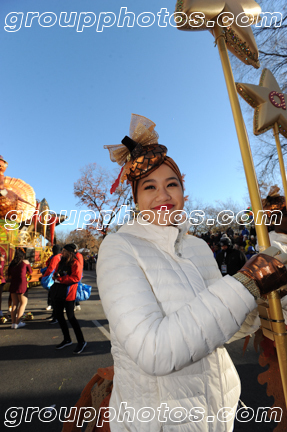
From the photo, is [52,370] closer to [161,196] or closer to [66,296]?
[66,296]

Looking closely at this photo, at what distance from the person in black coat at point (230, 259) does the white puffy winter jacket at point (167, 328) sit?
5.41 m

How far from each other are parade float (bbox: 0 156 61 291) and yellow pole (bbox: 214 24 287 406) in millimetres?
11053

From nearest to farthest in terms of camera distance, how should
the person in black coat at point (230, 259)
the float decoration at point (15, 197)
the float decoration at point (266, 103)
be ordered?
the float decoration at point (266, 103) → the person in black coat at point (230, 259) → the float decoration at point (15, 197)

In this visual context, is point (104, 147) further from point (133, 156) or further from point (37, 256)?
point (37, 256)

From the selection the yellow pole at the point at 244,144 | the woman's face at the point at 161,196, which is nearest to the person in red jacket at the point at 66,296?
the woman's face at the point at 161,196

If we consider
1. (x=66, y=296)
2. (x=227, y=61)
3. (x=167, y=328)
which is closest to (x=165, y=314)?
(x=167, y=328)

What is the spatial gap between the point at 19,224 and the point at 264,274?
47.6 ft

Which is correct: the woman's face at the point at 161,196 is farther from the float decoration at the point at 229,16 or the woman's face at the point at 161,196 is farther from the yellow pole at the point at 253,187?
the float decoration at the point at 229,16

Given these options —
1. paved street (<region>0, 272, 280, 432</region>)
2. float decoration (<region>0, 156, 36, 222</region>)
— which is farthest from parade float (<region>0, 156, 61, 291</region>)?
paved street (<region>0, 272, 280, 432</region>)

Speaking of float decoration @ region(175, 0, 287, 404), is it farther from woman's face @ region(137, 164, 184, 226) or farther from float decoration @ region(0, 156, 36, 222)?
float decoration @ region(0, 156, 36, 222)

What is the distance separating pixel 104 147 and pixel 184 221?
81 cm

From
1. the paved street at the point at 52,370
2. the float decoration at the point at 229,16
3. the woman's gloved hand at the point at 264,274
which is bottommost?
the paved street at the point at 52,370

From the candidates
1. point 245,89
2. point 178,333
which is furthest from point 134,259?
point 245,89

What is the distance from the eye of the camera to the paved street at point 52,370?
272 centimetres
